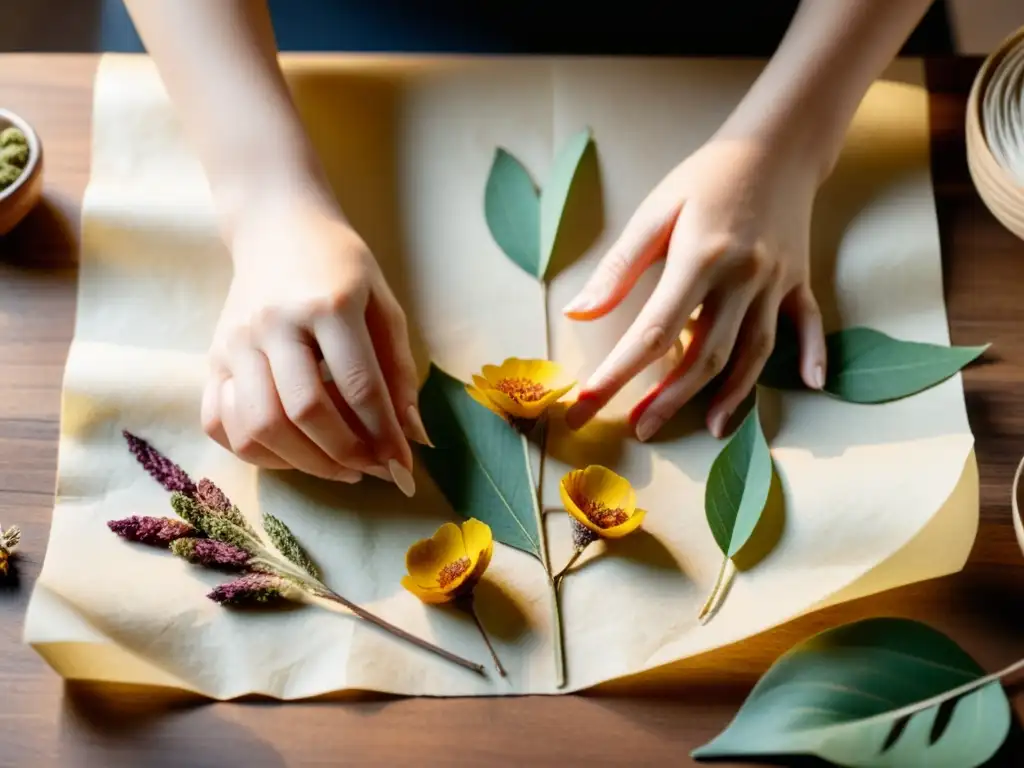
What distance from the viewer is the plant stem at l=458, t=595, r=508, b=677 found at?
0.41 meters

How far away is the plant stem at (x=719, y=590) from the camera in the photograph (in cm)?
43

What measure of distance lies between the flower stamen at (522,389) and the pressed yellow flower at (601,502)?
0.05m

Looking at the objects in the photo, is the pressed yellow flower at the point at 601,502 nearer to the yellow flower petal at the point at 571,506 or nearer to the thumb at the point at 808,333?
the yellow flower petal at the point at 571,506

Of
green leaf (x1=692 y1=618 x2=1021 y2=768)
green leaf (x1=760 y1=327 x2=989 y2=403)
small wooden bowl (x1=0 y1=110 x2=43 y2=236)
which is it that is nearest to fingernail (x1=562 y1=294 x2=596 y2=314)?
green leaf (x1=760 y1=327 x2=989 y2=403)

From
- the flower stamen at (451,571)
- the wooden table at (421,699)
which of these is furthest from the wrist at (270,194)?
the flower stamen at (451,571)

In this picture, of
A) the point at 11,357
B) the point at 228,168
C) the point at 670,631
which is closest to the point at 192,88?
the point at 228,168

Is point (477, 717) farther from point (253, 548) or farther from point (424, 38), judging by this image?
point (424, 38)

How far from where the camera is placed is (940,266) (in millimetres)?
530

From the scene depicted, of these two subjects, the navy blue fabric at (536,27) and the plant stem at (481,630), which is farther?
the navy blue fabric at (536,27)

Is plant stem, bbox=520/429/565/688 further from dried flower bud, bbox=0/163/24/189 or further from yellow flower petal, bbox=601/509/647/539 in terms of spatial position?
dried flower bud, bbox=0/163/24/189

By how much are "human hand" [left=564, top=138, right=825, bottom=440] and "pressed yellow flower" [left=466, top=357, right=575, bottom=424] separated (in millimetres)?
18

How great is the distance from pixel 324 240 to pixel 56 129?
21cm

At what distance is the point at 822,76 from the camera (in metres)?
0.54

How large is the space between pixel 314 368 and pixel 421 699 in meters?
0.16
